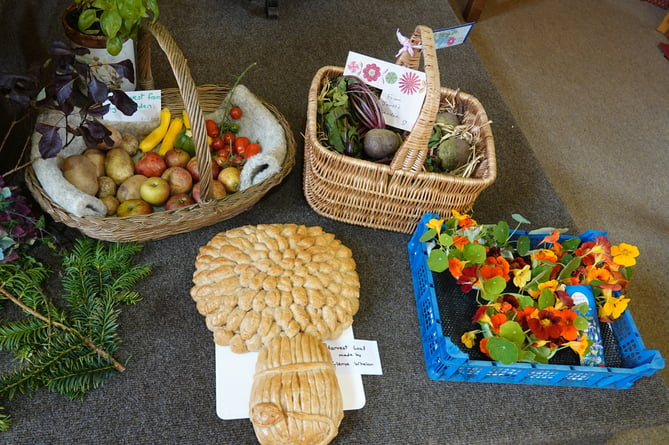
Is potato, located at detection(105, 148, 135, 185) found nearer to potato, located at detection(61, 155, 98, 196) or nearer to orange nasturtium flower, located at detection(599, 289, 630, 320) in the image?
potato, located at detection(61, 155, 98, 196)

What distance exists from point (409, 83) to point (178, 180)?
0.64m

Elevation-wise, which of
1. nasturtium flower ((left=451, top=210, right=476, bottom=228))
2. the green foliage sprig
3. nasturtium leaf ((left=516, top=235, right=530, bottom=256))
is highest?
nasturtium flower ((left=451, top=210, right=476, bottom=228))

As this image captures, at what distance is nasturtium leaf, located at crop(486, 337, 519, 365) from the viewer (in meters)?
0.87

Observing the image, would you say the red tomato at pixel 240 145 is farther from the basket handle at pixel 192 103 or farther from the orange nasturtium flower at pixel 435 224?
the orange nasturtium flower at pixel 435 224

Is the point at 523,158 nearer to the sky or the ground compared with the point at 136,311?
nearer to the sky

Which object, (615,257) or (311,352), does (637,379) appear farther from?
(311,352)

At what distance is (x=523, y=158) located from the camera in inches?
63.0

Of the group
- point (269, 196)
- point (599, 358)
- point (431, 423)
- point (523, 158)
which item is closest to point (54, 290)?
point (269, 196)

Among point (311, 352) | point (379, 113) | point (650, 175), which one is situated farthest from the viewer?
point (650, 175)

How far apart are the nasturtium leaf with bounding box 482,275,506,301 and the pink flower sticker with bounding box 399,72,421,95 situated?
0.53 meters

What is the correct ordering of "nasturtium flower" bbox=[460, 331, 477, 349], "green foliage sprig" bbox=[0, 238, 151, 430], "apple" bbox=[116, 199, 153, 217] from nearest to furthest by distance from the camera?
"green foliage sprig" bbox=[0, 238, 151, 430], "nasturtium flower" bbox=[460, 331, 477, 349], "apple" bbox=[116, 199, 153, 217]

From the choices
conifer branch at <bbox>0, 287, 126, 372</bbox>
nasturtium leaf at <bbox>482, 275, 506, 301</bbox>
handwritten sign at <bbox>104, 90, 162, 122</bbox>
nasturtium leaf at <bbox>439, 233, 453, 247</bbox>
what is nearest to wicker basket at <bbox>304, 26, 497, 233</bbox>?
nasturtium leaf at <bbox>439, 233, 453, 247</bbox>

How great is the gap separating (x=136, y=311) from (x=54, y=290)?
0.18 m

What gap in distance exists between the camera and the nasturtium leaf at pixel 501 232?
1041 millimetres
